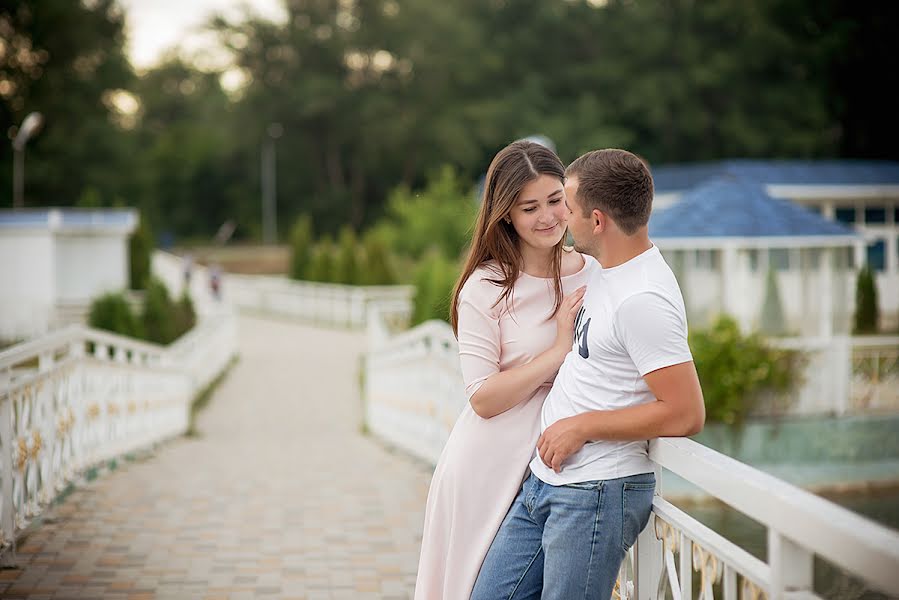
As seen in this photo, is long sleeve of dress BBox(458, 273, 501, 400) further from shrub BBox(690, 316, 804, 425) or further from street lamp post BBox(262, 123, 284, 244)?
street lamp post BBox(262, 123, 284, 244)

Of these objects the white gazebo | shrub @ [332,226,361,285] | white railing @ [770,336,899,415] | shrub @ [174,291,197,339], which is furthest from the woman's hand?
shrub @ [332,226,361,285]

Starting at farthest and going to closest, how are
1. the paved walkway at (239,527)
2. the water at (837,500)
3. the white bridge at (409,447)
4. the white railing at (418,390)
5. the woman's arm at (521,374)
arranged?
the water at (837,500) → the white railing at (418,390) → the paved walkway at (239,527) → the woman's arm at (521,374) → the white bridge at (409,447)

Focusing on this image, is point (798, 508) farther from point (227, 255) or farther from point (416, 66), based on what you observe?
point (416, 66)

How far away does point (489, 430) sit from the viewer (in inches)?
111

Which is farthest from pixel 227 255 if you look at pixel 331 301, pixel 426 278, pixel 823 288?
pixel 823 288

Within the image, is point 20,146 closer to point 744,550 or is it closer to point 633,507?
point 633,507

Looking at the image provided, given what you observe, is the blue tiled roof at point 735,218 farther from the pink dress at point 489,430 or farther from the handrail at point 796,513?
the handrail at point 796,513

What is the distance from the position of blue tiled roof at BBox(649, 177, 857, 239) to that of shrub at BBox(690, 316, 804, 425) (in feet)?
13.3

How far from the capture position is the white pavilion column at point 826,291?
16859 millimetres

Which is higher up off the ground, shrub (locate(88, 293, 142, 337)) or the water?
shrub (locate(88, 293, 142, 337))

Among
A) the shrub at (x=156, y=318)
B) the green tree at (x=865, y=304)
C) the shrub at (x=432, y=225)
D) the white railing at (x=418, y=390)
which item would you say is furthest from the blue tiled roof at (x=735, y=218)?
the shrub at (x=432, y=225)

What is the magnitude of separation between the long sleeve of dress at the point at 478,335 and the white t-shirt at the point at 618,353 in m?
0.20

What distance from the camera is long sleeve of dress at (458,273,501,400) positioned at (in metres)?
2.74

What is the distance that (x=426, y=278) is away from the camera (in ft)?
61.9
